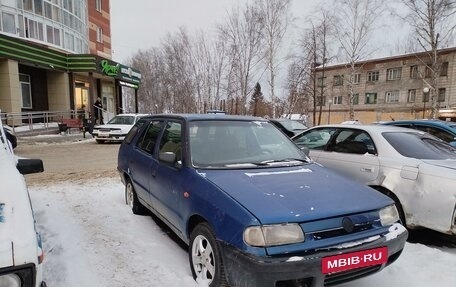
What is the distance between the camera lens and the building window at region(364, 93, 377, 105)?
44.6 metres

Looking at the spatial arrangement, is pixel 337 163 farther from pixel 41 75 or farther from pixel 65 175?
pixel 41 75

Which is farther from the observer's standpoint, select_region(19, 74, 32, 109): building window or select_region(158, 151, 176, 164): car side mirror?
select_region(19, 74, 32, 109): building window

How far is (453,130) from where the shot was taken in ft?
24.4

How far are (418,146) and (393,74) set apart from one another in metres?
42.8

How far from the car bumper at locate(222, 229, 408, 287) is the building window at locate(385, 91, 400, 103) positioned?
45.0 metres

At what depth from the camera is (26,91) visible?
21891 millimetres

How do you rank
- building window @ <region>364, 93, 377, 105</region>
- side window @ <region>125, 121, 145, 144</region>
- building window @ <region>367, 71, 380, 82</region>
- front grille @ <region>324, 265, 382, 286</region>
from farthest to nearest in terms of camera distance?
building window @ <region>364, 93, 377, 105</region>, building window @ <region>367, 71, 380, 82</region>, side window @ <region>125, 121, 145, 144</region>, front grille @ <region>324, 265, 382, 286</region>

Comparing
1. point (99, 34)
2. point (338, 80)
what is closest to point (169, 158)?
point (99, 34)

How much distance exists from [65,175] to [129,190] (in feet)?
12.3

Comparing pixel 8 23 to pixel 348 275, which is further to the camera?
pixel 8 23

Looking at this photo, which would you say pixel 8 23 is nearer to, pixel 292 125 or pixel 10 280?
pixel 292 125

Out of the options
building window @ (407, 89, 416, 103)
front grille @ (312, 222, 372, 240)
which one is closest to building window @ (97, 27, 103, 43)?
front grille @ (312, 222, 372, 240)

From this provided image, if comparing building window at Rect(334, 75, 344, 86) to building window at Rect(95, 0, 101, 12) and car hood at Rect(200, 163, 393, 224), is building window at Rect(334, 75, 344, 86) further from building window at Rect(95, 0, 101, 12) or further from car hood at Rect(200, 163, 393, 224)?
car hood at Rect(200, 163, 393, 224)

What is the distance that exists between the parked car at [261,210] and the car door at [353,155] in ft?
4.15
